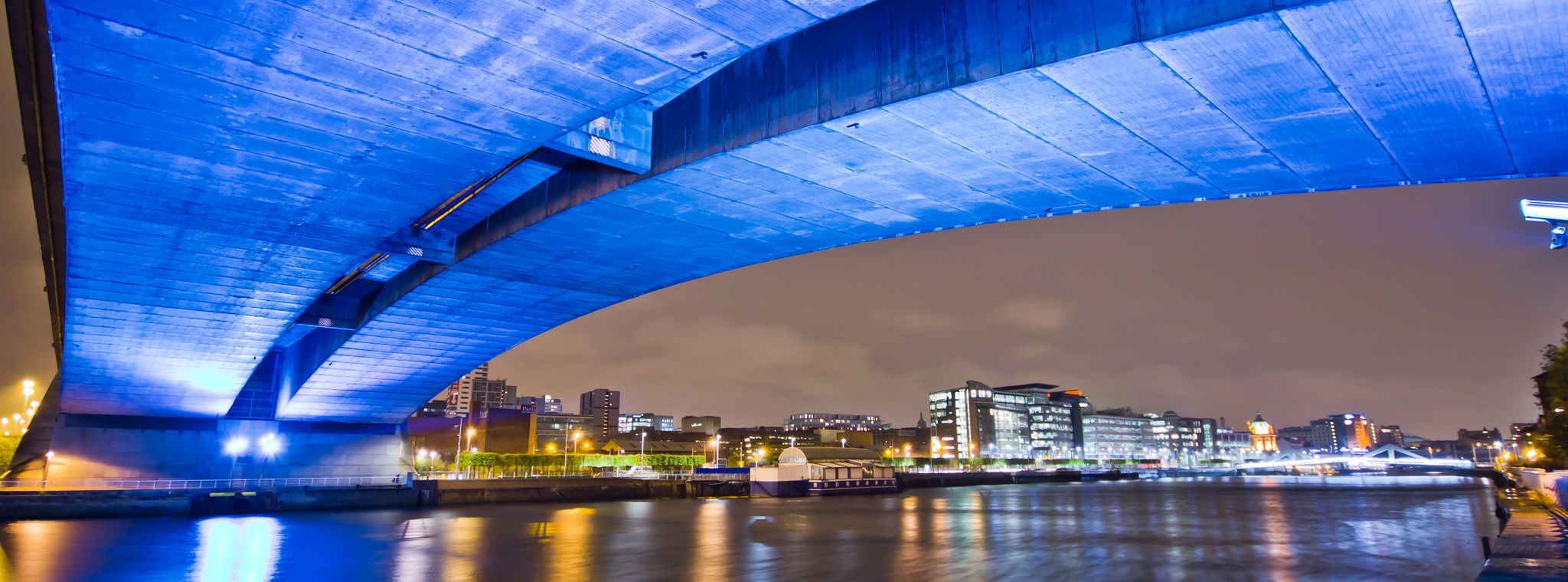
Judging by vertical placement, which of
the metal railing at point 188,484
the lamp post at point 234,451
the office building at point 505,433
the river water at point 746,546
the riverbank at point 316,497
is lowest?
the river water at point 746,546

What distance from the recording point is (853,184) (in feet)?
58.0

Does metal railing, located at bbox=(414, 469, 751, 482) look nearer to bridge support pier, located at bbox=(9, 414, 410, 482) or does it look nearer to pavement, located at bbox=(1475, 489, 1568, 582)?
bridge support pier, located at bbox=(9, 414, 410, 482)

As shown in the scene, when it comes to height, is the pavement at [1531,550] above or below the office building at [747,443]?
below

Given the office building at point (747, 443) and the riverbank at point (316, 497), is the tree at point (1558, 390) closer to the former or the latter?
the riverbank at point (316, 497)

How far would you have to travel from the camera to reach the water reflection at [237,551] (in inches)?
778

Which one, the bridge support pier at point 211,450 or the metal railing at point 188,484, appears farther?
the bridge support pier at point 211,450

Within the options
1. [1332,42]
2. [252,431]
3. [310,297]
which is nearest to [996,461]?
[252,431]

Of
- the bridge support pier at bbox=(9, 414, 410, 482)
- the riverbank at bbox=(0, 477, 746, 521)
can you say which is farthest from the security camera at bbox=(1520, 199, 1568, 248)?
the bridge support pier at bbox=(9, 414, 410, 482)

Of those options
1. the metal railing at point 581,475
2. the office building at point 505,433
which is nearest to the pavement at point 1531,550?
the metal railing at point 581,475

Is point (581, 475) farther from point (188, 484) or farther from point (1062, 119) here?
point (1062, 119)

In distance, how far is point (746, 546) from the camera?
28094mm

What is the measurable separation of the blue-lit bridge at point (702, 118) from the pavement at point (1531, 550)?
634 cm

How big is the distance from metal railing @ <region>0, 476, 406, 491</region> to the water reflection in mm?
10553

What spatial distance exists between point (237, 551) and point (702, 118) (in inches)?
805
